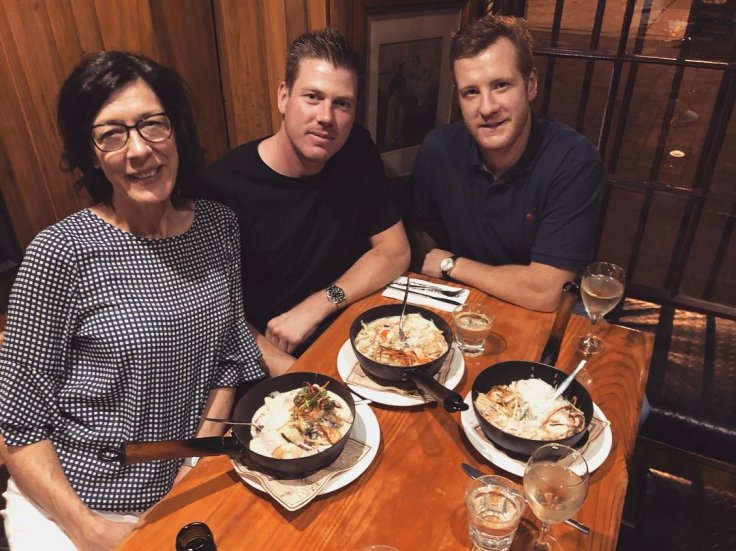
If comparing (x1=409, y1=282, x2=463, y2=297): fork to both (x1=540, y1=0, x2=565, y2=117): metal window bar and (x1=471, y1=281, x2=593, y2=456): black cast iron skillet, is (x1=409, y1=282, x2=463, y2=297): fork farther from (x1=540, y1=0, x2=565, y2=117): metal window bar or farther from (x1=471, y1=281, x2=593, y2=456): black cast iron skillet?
(x1=540, y1=0, x2=565, y2=117): metal window bar

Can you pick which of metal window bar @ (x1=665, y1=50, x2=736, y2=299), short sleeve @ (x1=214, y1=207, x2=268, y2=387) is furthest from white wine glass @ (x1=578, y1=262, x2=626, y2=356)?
metal window bar @ (x1=665, y1=50, x2=736, y2=299)

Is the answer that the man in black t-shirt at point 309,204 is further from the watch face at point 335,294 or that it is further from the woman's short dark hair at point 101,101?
the woman's short dark hair at point 101,101

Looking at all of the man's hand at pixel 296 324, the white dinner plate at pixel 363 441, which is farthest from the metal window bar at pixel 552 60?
the white dinner plate at pixel 363 441

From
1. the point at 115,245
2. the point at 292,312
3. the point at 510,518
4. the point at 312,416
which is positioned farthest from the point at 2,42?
the point at 510,518

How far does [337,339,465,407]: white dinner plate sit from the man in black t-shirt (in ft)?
1.22

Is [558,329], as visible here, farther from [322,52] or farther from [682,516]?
[322,52]

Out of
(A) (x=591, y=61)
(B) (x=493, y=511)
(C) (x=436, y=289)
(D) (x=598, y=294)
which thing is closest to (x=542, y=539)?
(B) (x=493, y=511)

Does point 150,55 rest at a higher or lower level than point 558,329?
higher

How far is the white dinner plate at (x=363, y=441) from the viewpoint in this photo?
106 centimetres

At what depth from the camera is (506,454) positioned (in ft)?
3.71

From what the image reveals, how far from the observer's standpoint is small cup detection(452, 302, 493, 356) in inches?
56.8

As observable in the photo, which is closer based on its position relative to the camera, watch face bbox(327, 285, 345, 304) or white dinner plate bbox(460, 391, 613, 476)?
white dinner plate bbox(460, 391, 613, 476)

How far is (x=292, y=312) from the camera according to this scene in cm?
185

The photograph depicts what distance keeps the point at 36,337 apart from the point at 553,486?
3.84 feet
